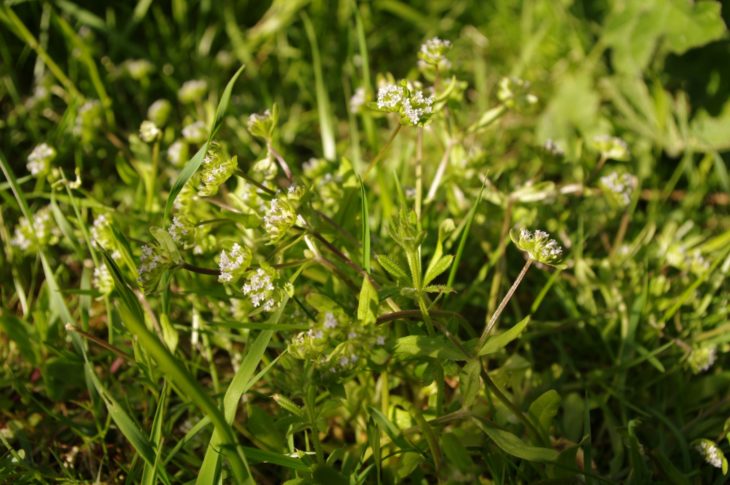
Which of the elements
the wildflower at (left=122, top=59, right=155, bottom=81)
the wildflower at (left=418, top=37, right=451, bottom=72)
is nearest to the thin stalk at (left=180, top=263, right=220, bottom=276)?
the wildflower at (left=418, top=37, right=451, bottom=72)

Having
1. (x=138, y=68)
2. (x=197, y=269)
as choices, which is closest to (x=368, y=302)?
(x=197, y=269)

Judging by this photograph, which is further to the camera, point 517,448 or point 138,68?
point 138,68

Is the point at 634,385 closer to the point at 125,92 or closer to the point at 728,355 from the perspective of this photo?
the point at 728,355

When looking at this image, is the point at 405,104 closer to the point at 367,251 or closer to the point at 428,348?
the point at 367,251

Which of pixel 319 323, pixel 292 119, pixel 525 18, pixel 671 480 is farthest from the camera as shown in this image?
pixel 525 18

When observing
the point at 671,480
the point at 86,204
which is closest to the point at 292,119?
the point at 86,204

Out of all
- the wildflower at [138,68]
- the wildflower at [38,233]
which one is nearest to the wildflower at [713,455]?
the wildflower at [38,233]
